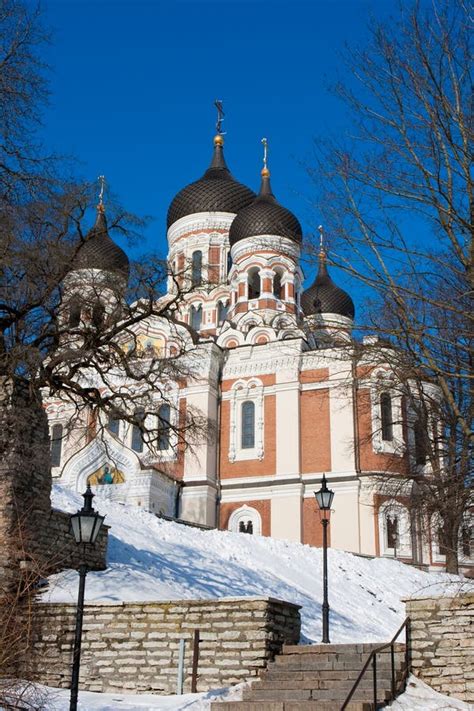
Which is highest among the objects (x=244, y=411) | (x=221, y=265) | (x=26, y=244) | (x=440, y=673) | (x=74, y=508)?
(x=221, y=265)

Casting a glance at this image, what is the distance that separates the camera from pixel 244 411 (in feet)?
122

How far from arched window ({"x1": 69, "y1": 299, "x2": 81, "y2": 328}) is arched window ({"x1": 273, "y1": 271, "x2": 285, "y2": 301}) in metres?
27.5

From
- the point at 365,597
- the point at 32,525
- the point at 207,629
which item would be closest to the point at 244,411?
the point at 365,597

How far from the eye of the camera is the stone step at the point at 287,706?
9.00 m

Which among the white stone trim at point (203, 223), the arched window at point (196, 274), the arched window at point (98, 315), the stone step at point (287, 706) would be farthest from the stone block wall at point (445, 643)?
the white stone trim at point (203, 223)

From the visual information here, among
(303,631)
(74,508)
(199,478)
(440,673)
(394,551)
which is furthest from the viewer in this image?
(199,478)

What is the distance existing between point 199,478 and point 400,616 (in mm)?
15967

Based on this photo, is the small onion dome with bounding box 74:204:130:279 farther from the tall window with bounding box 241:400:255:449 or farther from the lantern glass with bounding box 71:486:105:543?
the tall window with bounding box 241:400:255:449

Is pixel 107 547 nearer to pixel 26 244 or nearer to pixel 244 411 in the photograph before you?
pixel 26 244

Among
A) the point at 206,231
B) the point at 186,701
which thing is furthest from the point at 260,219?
the point at 186,701

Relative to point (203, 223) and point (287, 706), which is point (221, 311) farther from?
point (287, 706)

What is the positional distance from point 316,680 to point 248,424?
26791 millimetres

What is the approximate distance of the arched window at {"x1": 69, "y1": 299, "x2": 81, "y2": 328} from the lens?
1478 cm

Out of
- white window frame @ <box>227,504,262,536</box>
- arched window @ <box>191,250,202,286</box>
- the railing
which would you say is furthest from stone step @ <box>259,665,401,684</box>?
white window frame @ <box>227,504,262,536</box>
